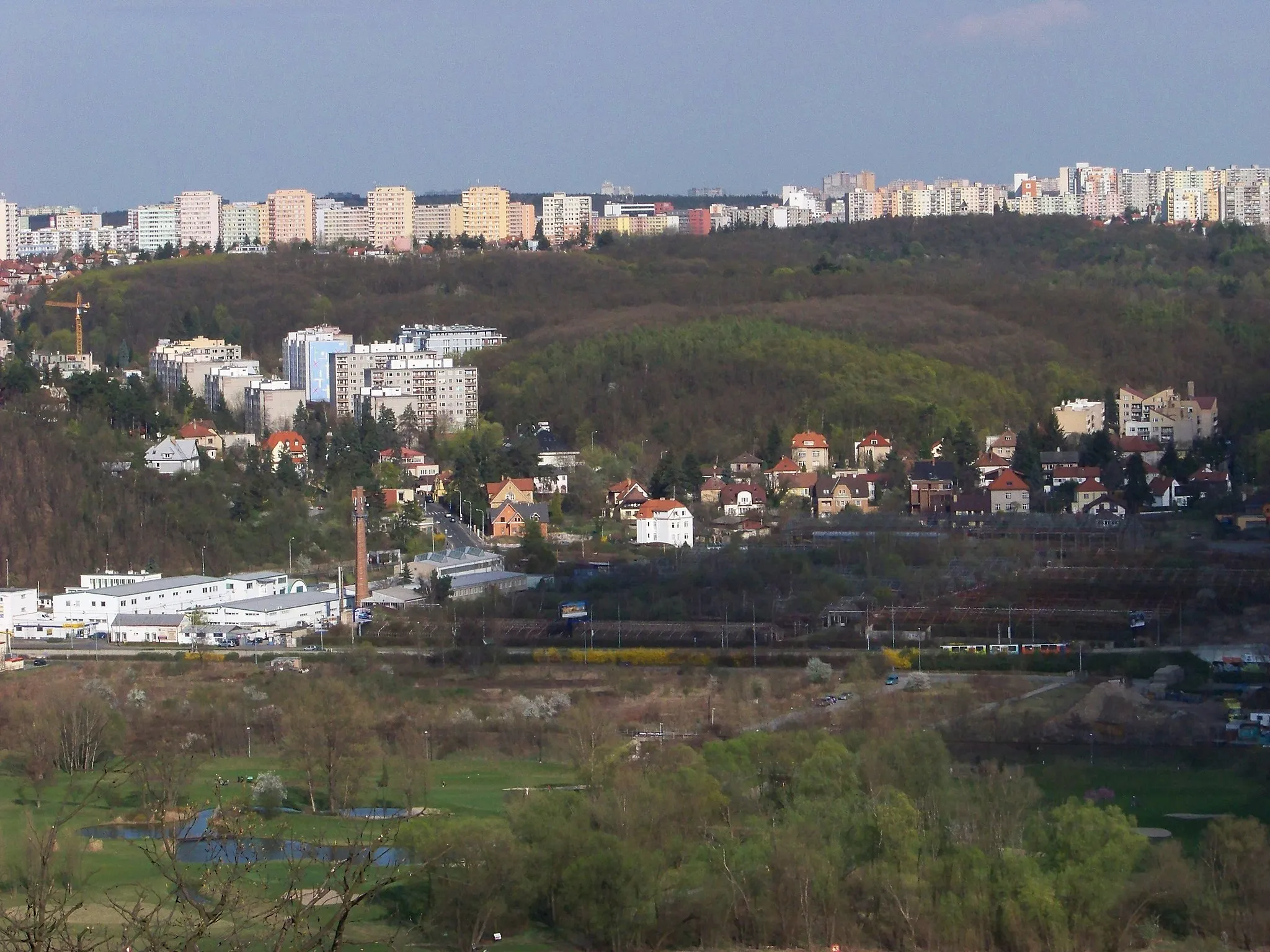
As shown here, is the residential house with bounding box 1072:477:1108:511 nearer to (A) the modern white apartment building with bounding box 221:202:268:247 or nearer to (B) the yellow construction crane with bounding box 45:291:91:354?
(B) the yellow construction crane with bounding box 45:291:91:354

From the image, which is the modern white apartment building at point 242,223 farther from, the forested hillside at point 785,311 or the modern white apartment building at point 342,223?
the forested hillside at point 785,311

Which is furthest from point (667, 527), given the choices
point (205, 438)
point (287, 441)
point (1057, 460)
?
point (205, 438)

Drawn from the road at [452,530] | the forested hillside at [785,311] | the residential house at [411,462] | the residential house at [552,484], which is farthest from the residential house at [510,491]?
the forested hillside at [785,311]

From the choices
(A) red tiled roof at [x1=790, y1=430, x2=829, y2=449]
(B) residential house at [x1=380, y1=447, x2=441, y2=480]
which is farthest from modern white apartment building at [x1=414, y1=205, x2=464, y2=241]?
(A) red tiled roof at [x1=790, y1=430, x2=829, y2=449]

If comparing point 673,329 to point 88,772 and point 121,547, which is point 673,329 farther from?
point 88,772

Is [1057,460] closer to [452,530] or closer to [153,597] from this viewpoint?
[452,530]

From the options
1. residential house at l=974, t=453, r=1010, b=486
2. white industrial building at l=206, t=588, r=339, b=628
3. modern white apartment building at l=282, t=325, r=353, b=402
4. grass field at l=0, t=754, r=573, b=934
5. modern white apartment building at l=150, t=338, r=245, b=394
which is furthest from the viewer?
modern white apartment building at l=150, t=338, r=245, b=394

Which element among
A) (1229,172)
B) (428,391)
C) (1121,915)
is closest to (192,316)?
(428,391)
